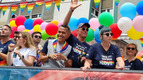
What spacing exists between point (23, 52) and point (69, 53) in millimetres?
752

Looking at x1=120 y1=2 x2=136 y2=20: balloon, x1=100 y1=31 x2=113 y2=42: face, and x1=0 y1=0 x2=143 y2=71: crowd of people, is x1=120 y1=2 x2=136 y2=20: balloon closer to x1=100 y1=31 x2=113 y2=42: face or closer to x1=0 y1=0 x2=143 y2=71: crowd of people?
x1=0 y1=0 x2=143 y2=71: crowd of people

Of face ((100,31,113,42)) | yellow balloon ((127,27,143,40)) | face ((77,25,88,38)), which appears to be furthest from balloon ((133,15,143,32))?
face ((100,31,113,42))

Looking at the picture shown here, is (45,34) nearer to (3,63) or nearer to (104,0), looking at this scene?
(3,63)

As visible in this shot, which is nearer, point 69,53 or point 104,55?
point 104,55

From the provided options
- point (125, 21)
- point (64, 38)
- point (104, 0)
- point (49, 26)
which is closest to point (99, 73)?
point (64, 38)

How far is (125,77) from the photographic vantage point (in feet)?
8.14

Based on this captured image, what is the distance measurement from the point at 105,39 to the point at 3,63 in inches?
72.4

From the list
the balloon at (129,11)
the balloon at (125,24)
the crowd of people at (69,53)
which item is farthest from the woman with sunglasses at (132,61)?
the balloon at (129,11)

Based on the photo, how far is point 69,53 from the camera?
3.50m

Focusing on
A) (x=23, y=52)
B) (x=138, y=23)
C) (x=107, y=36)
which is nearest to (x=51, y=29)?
(x=138, y=23)

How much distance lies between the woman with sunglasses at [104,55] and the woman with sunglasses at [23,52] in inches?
37.2

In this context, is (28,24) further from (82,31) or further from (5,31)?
(82,31)

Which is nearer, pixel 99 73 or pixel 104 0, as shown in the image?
pixel 99 73

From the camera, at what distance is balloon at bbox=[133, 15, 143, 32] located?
5.05 metres
